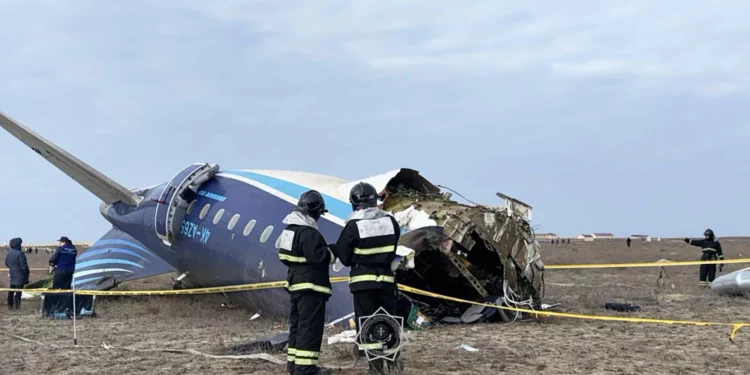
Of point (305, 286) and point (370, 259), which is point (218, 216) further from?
point (370, 259)

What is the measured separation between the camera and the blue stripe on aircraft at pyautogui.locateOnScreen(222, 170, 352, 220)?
12.9 metres

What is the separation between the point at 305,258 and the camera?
7.94 metres

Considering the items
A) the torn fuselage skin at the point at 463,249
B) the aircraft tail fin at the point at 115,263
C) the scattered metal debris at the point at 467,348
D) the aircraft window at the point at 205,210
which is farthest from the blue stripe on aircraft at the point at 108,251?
the scattered metal debris at the point at 467,348

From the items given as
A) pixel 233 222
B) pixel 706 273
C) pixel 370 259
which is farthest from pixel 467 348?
pixel 706 273

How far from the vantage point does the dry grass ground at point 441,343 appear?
339 inches

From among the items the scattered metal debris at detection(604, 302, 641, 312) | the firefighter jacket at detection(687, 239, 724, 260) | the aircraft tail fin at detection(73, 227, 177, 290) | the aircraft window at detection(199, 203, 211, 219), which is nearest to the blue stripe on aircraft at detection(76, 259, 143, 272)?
the aircraft tail fin at detection(73, 227, 177, 290)

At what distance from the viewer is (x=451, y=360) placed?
8.92 metres

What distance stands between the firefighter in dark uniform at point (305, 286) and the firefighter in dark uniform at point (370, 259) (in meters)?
0.26

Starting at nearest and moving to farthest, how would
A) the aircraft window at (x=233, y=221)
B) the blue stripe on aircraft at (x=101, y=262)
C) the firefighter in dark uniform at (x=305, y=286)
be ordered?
the firefighter in dark uniform at (x=305, y=286)
the aircraft window at (x=233, y=221)
the blue stripe on aircraft at (x=101, y=262)

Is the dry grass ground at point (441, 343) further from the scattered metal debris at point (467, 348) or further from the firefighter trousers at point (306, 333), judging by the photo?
the firefighter trousers at point (306, 333)

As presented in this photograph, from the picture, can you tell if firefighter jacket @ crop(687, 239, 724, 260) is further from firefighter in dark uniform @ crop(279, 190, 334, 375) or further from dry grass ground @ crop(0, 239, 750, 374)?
firefighter in dark uniform @ crop(279, 190, 334, 375)

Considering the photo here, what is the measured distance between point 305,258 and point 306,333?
85cm

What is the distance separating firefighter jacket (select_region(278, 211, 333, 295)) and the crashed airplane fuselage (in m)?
3.19

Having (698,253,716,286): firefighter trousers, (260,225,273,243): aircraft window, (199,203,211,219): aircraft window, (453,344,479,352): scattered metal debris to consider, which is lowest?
(453,344,479,352): scattered metal debris
